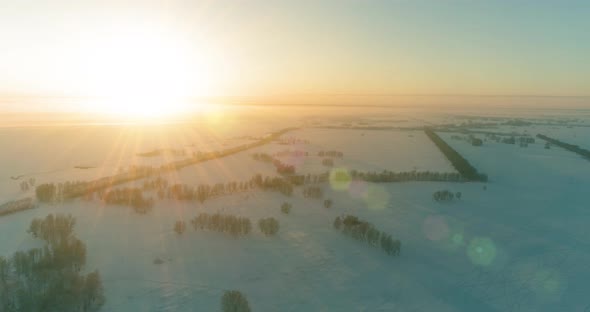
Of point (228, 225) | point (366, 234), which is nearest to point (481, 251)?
point (366, 234)

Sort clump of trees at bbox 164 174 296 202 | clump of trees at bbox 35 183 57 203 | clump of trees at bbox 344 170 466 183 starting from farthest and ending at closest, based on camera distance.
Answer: clump of trees at bbox 344 170 466 183
clump of trees at bbox 164 174 296 202
clump of trees at bbox 35 183 57 203

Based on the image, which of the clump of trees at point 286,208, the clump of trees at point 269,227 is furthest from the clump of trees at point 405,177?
the clump of trees at point 269,227

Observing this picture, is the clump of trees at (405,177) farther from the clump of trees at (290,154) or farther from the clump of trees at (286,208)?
the clump of trees at (290,154)

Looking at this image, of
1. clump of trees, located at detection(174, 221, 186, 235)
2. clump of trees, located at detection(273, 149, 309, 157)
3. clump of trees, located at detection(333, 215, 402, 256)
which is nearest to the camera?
clump of trees, located at detection(333, 215, 402, 256)

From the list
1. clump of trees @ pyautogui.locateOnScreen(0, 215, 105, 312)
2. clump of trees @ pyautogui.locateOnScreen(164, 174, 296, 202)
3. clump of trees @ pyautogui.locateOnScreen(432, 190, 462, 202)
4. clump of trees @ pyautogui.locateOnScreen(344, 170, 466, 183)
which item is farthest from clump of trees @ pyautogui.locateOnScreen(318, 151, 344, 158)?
clump of trees @ pyautogui.locateOnScreen(0, 215, 105, 312)

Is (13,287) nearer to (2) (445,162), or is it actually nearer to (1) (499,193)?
(1) (499,193)

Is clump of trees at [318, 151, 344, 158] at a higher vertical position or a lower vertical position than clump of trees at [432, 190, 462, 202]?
higher

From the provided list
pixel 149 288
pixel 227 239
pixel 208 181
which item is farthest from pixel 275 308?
pixel 208 181

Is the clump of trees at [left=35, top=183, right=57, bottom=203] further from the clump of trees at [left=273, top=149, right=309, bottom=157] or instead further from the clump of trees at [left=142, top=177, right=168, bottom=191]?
the clump of trees at [left=273, top=149, right=309, bottom=157]
